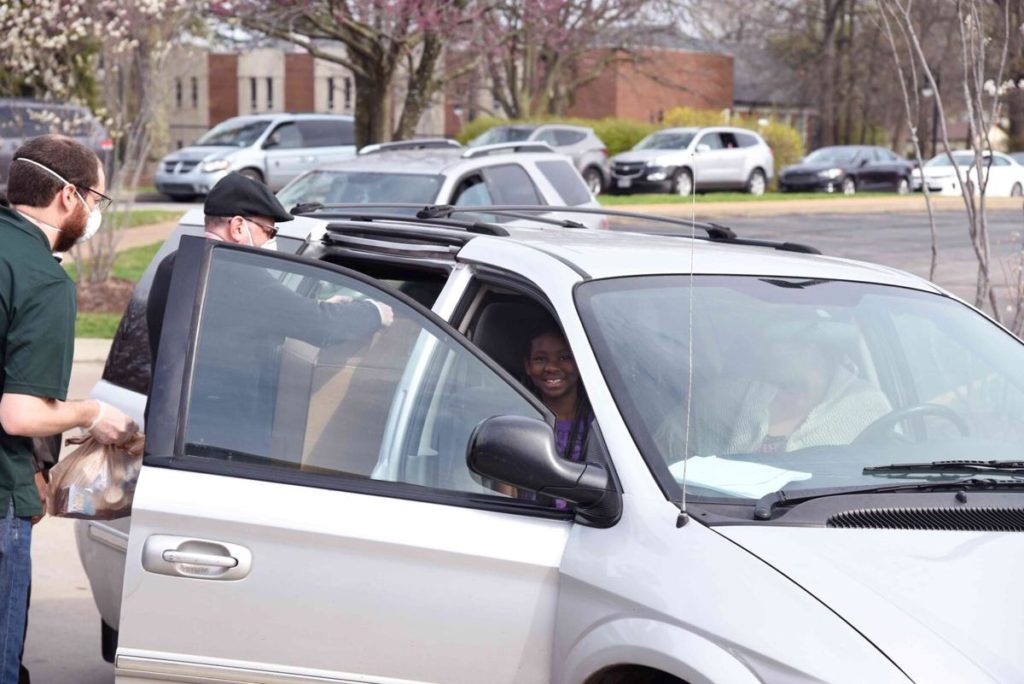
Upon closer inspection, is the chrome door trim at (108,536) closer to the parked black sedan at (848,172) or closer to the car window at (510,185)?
the car window at (510,185)

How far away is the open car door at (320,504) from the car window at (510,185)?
296 inches

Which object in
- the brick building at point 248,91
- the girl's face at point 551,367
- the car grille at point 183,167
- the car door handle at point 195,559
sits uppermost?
the brick building at point 248,91

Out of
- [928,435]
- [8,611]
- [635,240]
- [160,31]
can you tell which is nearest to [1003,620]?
[928,435]

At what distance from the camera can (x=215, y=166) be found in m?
27.0

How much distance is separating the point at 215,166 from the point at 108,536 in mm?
23273

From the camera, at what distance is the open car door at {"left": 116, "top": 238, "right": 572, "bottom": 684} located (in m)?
3.19

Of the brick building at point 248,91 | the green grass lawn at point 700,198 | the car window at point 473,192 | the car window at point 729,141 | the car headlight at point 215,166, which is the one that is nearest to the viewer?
the car window at point 473,192

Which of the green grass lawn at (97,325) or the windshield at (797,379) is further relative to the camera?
the green grass lawn at (97,325)

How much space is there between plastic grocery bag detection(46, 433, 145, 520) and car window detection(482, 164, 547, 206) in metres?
7.37

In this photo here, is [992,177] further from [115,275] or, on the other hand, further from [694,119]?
[115,275]

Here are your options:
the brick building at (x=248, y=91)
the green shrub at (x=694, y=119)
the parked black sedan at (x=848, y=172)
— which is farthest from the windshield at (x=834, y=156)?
the brick building at (x=248, y=91)

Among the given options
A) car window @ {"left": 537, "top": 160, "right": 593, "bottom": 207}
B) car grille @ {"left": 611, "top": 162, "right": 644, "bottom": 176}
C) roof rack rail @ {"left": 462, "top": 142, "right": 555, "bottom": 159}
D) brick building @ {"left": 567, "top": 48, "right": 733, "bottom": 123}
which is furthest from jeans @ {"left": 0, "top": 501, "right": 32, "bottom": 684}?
brick building @ {"left": 567, "top": 48, "right": 733, "bottom": 123}

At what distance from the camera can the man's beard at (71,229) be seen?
12.3 feet

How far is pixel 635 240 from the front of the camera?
14.3 feet
